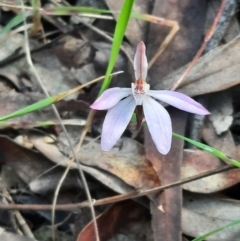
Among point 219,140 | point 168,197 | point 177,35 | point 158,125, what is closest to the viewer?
point 158,125

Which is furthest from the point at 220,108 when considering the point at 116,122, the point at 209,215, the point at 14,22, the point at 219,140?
the point at 14,22

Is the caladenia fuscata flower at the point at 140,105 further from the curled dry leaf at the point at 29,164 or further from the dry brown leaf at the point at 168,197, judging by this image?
the curled dry leaf at the point at 29,164

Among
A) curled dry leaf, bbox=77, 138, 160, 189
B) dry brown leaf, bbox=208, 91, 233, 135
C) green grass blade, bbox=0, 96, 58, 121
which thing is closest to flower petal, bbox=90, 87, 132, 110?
green grass blade, bbox=0, 96, 58, 121

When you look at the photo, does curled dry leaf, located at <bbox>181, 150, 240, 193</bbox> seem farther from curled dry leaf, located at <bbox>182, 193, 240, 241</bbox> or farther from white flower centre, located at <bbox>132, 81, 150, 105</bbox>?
white flower centre, located at <bbox>132, 81, 150, 105</bbox>

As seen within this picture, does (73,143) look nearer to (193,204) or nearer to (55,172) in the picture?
(55,172)

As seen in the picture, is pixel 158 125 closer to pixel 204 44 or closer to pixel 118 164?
pixel 118 164

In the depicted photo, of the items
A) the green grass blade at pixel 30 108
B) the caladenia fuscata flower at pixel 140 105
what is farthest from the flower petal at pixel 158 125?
the green grass blade at pixel 30 108
